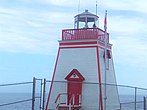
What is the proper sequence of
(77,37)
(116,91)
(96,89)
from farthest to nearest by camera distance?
(116,91), (77,37), (96,89)

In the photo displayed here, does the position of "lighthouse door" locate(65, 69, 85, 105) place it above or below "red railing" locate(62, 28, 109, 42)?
below

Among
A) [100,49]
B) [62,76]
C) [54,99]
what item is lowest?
→ [54,99]

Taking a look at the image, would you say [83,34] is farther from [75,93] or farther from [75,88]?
[75,93]

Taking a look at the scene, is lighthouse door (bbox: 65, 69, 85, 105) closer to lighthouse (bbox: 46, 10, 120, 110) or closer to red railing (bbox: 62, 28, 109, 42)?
lighthouse (bbox: 46, 10, 120, 110)

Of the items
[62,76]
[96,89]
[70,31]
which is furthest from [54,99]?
[70,31]

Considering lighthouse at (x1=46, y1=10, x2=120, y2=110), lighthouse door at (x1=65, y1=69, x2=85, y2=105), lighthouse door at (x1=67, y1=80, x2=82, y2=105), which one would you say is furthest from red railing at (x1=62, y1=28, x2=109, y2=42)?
lighthouse door at (x1=67, y1=80, x2=82, y2=105)

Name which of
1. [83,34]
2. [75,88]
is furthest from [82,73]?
[83,34]

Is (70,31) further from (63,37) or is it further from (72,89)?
(72,89)

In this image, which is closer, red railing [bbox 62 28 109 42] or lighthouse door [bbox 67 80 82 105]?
lighthouse door [bbox 67 80 82 105]

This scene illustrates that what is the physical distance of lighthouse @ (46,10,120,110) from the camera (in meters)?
16.0

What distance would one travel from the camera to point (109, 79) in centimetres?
1761

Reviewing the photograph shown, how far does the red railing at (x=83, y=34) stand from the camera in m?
16.7

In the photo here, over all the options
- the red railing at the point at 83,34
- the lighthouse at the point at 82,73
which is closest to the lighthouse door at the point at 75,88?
the lighthouse at the point at 82,73

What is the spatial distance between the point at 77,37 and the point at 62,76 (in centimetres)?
201
